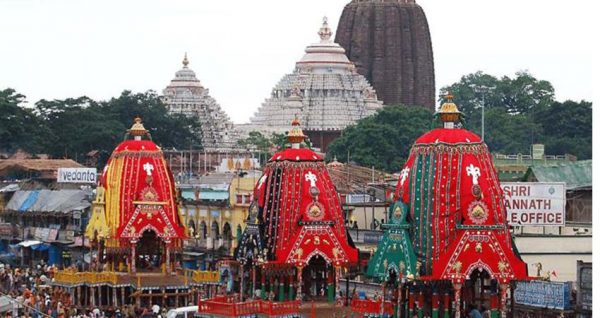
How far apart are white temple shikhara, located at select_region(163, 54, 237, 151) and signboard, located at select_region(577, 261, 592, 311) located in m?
78.2

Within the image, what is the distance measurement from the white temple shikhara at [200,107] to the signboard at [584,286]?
257 feet

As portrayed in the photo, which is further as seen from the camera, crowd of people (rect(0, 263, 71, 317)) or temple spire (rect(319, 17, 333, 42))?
temple spire (rect(319, 17, 333, 42))

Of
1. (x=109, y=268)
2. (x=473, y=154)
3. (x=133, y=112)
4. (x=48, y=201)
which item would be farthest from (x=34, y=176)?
(x=473, y=154)

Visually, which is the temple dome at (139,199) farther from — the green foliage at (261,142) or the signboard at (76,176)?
the green foliage at (261,142)

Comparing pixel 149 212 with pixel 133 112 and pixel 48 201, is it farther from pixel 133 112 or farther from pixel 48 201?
pixel 133 112

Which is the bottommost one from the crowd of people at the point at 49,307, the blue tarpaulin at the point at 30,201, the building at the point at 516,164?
the crowd of people at the point at 49,307

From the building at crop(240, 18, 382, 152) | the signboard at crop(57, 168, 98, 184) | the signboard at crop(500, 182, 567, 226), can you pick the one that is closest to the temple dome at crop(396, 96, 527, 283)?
the signboard at crop(500, 182, 567, 226)

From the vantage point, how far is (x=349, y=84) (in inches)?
4685

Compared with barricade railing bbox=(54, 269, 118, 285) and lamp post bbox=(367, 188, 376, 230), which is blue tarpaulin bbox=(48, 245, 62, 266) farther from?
barricade railing bbox=(54, 269, 118, 285)

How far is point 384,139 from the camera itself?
96688mm

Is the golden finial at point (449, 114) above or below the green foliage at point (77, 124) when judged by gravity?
A: below

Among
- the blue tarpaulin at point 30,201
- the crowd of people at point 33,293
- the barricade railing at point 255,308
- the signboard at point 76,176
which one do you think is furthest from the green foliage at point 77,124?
the barricade railing at point 255,308

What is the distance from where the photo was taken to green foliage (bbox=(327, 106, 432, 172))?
9550 cm

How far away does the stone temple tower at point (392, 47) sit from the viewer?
126750mm
